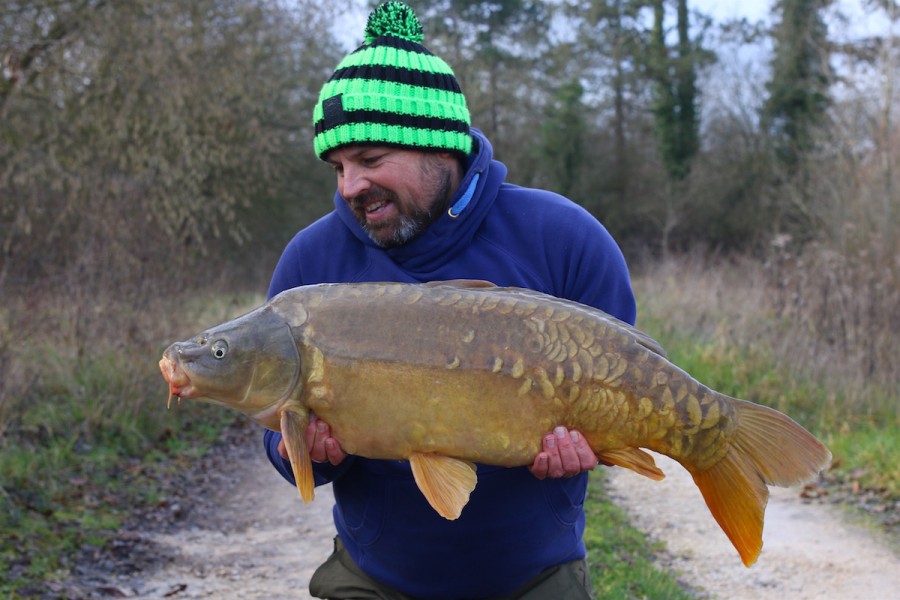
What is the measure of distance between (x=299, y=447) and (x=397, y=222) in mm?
673

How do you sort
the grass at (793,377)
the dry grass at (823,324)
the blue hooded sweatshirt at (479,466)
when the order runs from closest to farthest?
the blue hooded sweatshirt at (479,466)
the grass at (793,377)
the dry grass at (823,324)

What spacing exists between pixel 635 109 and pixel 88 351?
26.7m

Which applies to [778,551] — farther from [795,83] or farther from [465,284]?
[795,83]

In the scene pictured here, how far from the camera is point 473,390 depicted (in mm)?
2098

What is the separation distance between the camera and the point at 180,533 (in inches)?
216

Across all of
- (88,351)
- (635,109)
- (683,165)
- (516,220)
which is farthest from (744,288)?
(635,109)

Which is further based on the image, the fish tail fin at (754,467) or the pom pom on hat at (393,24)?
the pom pom on hat at (393,24)

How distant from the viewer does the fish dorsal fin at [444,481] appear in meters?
2.03

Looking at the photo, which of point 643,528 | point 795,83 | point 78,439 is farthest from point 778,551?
point 795,83

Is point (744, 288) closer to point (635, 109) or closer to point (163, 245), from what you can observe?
point (163, 245)

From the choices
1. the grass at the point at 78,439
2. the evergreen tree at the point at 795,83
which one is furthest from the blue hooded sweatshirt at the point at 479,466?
the evergreen tree at the point at 795,83

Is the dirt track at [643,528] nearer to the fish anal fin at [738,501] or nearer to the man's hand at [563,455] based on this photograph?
the fish anal fin at [738,501]

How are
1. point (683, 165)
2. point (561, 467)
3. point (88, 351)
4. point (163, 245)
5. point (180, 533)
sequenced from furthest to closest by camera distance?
point (683, 165)
point (163, 245)
point (88, 351)
point (180, 533)
point (561, 467)

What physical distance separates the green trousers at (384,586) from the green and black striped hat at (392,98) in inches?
43.3
